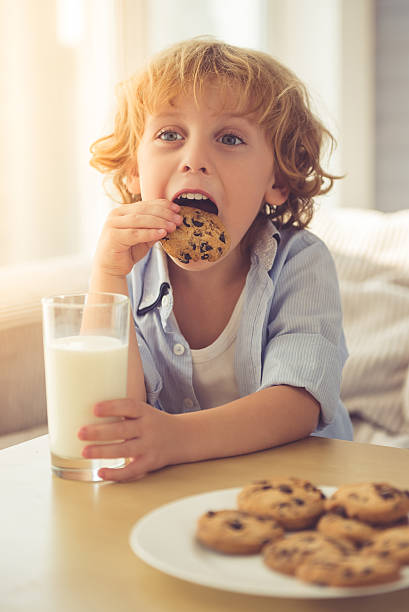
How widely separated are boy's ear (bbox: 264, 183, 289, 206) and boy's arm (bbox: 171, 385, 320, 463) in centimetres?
41

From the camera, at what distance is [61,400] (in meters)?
0.76

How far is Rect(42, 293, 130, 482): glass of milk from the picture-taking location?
2.46 feet

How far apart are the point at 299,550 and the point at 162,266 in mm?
749

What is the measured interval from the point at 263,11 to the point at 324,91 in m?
0.56

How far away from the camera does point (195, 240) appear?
39.6 inches

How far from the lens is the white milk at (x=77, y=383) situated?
2.46 ft

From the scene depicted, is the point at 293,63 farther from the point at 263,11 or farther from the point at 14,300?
the point at 14,300

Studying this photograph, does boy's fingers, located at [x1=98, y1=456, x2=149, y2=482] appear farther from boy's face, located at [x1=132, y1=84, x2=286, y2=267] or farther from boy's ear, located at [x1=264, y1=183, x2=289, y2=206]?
boy's ear, located at [x1=264, y1=183, x2=289, y2=206]

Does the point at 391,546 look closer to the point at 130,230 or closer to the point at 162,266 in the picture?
the point at 130,230

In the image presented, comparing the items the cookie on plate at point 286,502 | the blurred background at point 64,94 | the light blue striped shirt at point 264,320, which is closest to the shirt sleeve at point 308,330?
the light blue striped shirt at point 264,320

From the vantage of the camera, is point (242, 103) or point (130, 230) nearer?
point (130, 230)

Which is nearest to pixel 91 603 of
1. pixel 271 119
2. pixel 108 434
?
pixel 108 434

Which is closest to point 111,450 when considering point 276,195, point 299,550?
point 299,550

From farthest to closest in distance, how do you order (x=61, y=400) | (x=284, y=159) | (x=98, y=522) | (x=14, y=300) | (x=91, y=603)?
(x=14, y=300) < (x=284, y=159) < (x=61, y=400) < (x=98, y=522) < (x=91, y=603)
